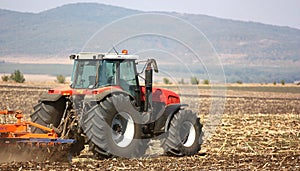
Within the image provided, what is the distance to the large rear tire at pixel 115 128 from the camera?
1270 centimetres

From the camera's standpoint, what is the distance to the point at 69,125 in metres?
13.4

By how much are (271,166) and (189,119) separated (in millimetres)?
3001

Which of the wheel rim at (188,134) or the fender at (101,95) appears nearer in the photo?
the fender at (101,95)

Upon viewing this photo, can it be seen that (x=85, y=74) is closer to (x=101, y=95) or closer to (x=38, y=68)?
(x=101, y=95)

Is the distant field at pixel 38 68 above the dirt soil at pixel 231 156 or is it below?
above

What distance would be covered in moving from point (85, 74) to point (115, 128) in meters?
1.42

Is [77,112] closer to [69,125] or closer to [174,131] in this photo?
[69,125]

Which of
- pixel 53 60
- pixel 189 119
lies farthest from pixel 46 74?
pixel 189 119

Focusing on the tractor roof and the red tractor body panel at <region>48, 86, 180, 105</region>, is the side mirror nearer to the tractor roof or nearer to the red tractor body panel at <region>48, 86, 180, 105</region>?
the tractor roof

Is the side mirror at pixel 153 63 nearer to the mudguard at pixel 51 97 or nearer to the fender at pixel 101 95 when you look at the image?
the fender at pixel 101 95

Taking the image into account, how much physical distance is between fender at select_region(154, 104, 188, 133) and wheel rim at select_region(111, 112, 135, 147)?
0.96m

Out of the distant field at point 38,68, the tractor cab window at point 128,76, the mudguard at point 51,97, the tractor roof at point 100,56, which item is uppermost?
the distant field at point 38,68

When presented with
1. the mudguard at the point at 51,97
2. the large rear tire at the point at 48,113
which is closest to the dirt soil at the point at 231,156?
the large rear tire at the point at 48,113

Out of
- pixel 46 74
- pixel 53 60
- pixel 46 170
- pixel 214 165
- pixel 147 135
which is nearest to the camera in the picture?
pixel 46 170
